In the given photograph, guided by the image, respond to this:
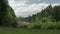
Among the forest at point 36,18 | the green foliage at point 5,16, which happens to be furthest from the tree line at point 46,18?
the green foliage at point 5,16

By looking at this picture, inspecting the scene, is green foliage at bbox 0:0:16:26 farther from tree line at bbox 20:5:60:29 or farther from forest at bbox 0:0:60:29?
tree line at bbox 20:5:60:29

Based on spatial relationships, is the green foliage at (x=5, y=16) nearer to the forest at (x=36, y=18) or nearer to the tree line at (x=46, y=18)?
the forest at (x=36, y=18)

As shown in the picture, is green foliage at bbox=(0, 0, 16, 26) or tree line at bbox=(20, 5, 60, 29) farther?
green foliage at bbox=(0, 0, 16, 26)

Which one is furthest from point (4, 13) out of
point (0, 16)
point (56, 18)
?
point (56, 18)

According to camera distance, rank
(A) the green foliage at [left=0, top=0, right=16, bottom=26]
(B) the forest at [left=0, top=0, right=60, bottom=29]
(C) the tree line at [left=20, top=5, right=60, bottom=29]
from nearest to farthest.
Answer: (C) the tree line at [left=20, top=5, right=60, bottom=29] < (B) the forest at [left=0, top=0, right=60, bottom=29] < (A) the green foliage at [left=0, top=0, right=16, bottom=26]

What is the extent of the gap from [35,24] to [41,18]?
376 cm

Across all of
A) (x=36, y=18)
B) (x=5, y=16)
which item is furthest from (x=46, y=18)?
(x=5, y=16)

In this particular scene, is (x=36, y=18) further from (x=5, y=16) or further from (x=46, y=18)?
(x=5, y=16)

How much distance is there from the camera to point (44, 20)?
4000cm

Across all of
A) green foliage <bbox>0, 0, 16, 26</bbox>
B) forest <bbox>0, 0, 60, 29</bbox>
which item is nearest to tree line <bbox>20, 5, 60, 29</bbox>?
forest <bbox>0, 0, 60, 29</bbox>

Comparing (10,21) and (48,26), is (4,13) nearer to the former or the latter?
(10,21)

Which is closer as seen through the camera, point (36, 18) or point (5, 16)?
point (5, 16)

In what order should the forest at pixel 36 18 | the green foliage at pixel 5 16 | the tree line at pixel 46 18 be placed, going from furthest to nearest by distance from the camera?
the green foliage at pixel 5 16
the forest at pixel 36 18
the tree line at pixel 46 18

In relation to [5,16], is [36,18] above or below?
below
